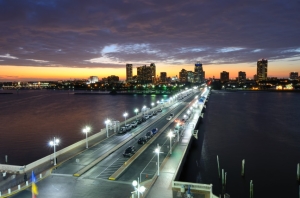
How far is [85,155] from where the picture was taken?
3425 centimetres

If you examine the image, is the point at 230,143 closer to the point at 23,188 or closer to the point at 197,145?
the point at 197,145

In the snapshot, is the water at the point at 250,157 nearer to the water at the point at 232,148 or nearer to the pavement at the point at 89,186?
the water at the point at 232,148

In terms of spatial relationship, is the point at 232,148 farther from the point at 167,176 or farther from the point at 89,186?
the point at 89,186

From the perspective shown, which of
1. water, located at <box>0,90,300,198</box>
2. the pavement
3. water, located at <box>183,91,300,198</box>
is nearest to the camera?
the pavement

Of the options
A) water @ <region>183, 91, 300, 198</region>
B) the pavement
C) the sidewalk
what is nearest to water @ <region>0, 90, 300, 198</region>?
water @ <region>183, 91, 300, 198</region>

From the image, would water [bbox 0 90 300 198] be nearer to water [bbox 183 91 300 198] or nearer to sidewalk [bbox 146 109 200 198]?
water [bbox 183 91 300 198]

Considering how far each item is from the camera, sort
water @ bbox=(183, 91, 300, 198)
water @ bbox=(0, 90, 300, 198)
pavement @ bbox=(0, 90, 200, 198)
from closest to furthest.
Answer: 1. pavement @ bbox=(0, 90, 200, 198)
2. water @ bbox=(183, 91, 300, 198)
3. water @ bbox=(0, 90, 300, 198)

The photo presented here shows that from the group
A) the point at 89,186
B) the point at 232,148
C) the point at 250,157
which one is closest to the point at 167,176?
the point at 89,186

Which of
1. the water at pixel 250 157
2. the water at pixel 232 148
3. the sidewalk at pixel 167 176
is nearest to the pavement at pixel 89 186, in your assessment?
the sidewalk at pixel 167 176

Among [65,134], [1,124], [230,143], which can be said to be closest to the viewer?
[230,143]

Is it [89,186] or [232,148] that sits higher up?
[89,186]

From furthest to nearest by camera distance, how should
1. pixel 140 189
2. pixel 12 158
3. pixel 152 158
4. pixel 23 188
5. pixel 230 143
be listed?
pixel 230 143
pixel 12 158
pixel 152 158
pixel 23 188
pixel 140 189

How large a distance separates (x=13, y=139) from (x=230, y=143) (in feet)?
177

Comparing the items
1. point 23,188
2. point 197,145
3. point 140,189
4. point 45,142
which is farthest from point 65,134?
point 140,189
